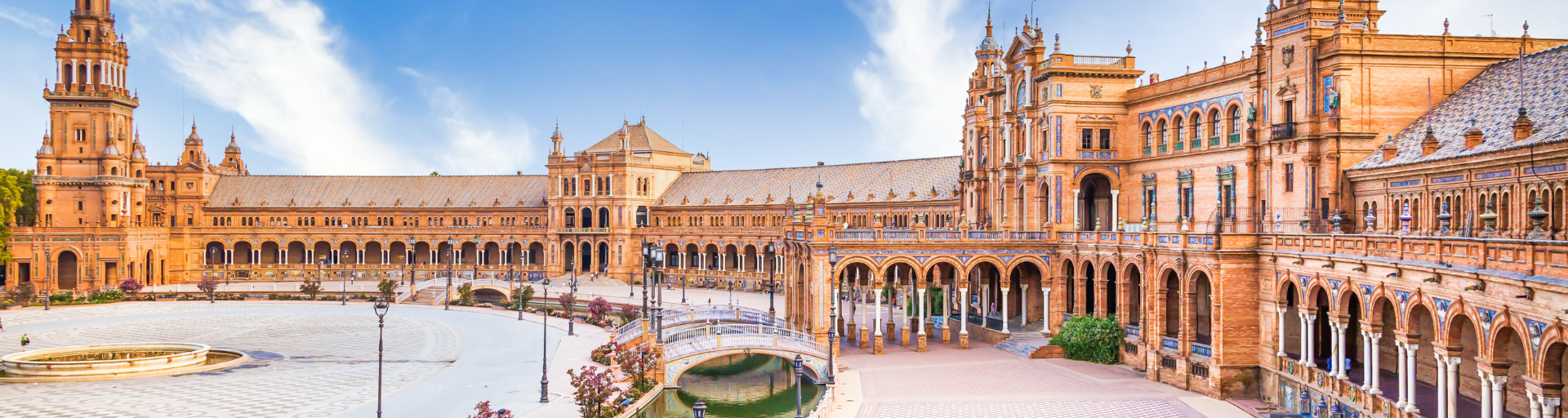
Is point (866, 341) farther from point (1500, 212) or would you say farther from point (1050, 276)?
point (1500, 212)

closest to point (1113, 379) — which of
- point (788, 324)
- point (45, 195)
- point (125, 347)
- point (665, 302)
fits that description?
point (788, 324)

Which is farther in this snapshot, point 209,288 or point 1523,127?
point 209,288

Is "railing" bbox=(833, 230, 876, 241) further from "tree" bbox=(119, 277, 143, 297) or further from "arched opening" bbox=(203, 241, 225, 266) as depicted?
"arched opening" bbox=(203, 241, 225, 266)

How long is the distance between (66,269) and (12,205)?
26.6 feet

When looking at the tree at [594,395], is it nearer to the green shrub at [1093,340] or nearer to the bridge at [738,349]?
the bridge at [738,349]

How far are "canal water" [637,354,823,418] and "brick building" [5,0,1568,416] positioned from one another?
3019 millimetres

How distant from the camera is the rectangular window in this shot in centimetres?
4019

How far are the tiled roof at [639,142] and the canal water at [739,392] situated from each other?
5048 cm

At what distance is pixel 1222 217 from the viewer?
145 ft

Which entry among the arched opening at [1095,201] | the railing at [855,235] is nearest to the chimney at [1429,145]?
the arched opening at [1095,201]

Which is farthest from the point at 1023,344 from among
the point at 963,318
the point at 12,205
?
the point at 12,205

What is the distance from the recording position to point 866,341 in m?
48.7

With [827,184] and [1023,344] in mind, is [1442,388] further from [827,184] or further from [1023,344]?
[827,184]

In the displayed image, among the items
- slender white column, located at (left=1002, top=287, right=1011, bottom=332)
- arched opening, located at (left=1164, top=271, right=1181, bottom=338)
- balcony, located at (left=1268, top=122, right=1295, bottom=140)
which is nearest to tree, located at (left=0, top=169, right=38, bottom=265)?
slender white column, located at (left=1002, top=287, right=1011, bottom=332)
